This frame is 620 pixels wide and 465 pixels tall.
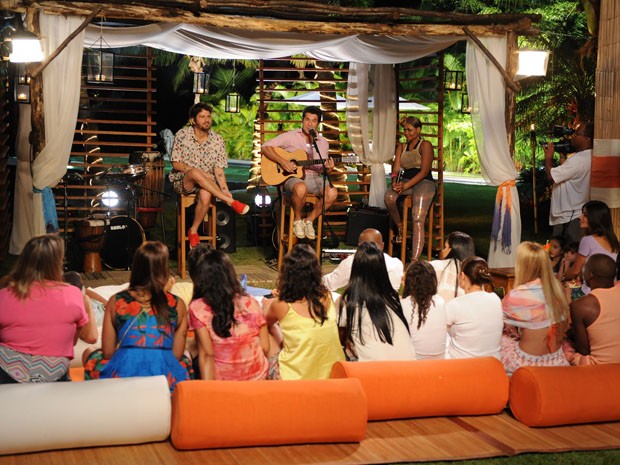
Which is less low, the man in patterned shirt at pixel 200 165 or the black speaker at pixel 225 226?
the man in patterned shirt at pixel 200 165

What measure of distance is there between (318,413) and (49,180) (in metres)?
4.72

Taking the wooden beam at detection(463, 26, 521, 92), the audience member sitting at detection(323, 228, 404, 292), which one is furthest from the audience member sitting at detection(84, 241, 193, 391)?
the wooden beam at detection(463, 26, 521, 92)

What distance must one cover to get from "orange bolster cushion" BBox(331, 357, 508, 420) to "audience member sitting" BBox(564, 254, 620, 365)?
616mm

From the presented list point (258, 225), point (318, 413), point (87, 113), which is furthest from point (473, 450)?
point (87, 113)

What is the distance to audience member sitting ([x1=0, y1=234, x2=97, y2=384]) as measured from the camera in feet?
15.4

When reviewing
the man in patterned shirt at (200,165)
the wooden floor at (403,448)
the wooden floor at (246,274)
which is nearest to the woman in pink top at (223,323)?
the wooden floor at (403,448)

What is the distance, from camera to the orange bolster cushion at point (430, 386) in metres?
5.09

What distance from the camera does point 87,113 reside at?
13672mm

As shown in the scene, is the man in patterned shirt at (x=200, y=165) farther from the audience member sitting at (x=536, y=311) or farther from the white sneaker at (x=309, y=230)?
the audience member sitting at (x=536, y=311)

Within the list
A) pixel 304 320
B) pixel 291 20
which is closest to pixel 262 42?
pixel 291 20

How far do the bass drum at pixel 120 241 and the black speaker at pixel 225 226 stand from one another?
1.11m

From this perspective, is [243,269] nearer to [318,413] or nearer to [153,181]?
[153,181]

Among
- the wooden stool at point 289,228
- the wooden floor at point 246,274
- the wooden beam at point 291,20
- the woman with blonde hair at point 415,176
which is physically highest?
the wooden beam at point 291,20

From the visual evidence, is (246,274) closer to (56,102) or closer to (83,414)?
(56,102)
